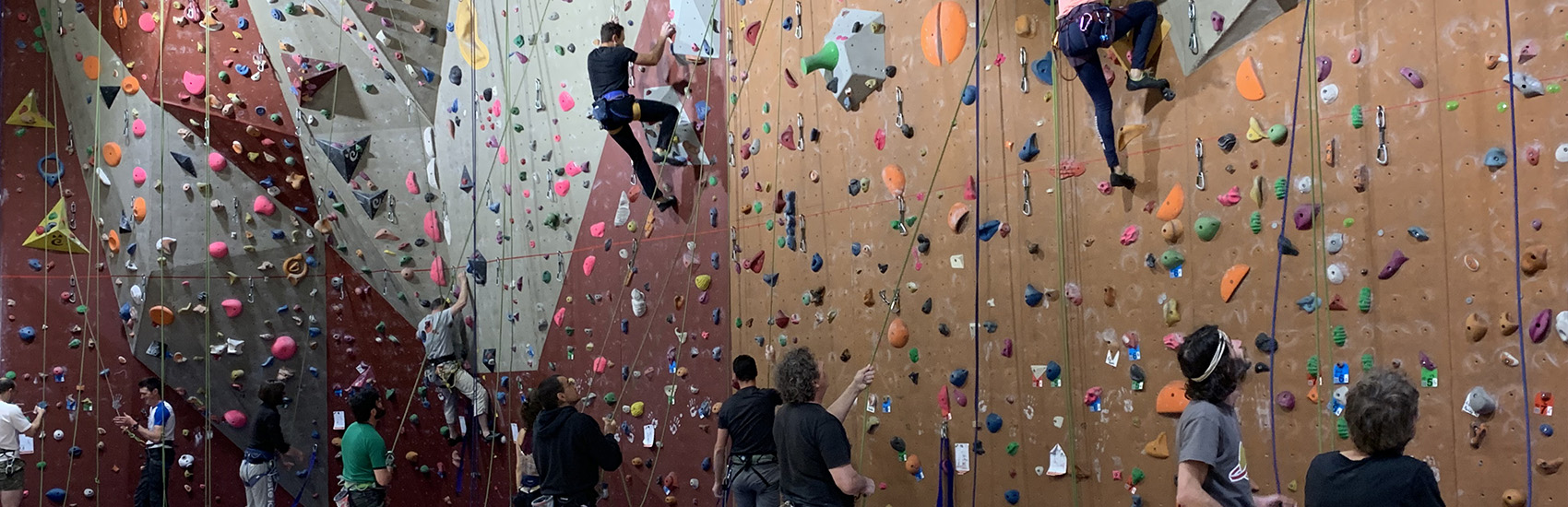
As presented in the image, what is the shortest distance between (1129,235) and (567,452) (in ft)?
7.26

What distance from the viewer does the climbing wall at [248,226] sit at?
7.95 metres

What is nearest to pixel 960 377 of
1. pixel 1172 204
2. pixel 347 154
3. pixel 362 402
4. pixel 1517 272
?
pixel 1172 204

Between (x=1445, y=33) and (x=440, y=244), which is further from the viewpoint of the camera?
(x=440, y=244)

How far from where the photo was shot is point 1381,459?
224 centimetres

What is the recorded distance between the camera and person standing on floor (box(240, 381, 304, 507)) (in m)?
6.73

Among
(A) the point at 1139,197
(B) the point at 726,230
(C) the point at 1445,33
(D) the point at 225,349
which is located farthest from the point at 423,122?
(C) the point at 1445,33

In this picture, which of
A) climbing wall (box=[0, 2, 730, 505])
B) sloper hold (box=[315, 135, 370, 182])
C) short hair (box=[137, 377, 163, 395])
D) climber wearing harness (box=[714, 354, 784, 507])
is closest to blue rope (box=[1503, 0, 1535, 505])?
climber wearing harness (box=[714, 354, 784, 507])

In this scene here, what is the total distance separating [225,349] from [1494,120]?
765 cm

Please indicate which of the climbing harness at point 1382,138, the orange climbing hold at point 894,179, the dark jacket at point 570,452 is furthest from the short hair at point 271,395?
the climbing harness at point 1382,138

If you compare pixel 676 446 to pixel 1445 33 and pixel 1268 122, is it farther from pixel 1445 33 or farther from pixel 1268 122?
pixel 1445 33

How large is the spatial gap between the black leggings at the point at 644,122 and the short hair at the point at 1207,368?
3.94 m

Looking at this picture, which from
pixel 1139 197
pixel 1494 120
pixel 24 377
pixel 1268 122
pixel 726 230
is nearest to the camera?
pixel 1494 120

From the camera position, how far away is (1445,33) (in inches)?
136

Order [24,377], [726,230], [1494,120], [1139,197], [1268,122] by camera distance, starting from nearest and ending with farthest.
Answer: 1. [1494,120]
2. [1268,122]
3. [1139,197]
4. [726,230]
5. [24,377]
